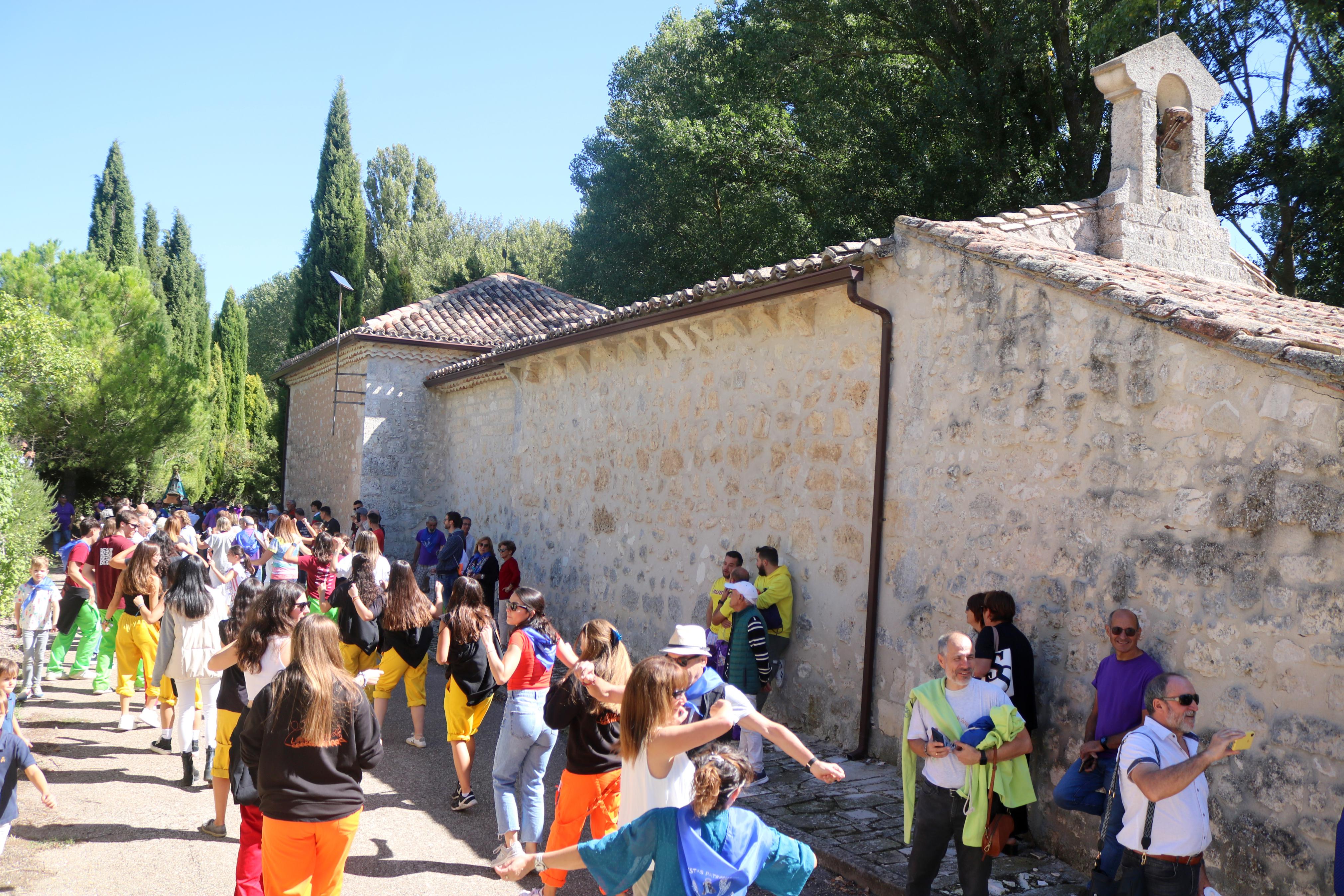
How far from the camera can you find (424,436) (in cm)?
1847

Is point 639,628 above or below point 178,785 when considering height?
above

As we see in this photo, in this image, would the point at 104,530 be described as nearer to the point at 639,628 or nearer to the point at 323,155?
the point at 639,628

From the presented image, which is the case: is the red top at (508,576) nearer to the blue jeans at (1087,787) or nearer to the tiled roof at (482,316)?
the tiled roof at (482,316)

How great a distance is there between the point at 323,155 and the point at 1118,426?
3245 cm

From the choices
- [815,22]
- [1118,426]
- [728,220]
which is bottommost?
[1118,426]

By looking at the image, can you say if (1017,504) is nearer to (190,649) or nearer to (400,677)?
(400,677)

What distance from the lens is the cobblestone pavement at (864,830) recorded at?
5250mm

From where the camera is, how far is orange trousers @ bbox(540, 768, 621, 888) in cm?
459

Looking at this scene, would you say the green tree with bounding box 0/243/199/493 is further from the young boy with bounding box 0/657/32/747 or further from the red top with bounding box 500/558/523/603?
the young boy with bounding box 0/657/32/747

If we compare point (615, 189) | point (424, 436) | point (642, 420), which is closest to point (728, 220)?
point (615, 189)

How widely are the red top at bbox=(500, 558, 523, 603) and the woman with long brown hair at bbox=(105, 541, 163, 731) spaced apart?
14.1ft

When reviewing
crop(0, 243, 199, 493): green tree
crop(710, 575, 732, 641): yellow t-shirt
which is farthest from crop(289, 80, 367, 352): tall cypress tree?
crop(710, 575, 732, 641): yellow t-shirt

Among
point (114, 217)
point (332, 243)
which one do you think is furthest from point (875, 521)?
point (114, 217)

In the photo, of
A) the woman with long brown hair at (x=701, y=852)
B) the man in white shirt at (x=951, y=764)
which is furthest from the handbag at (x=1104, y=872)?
the woman with long brown hair at (x=701, y=852)
